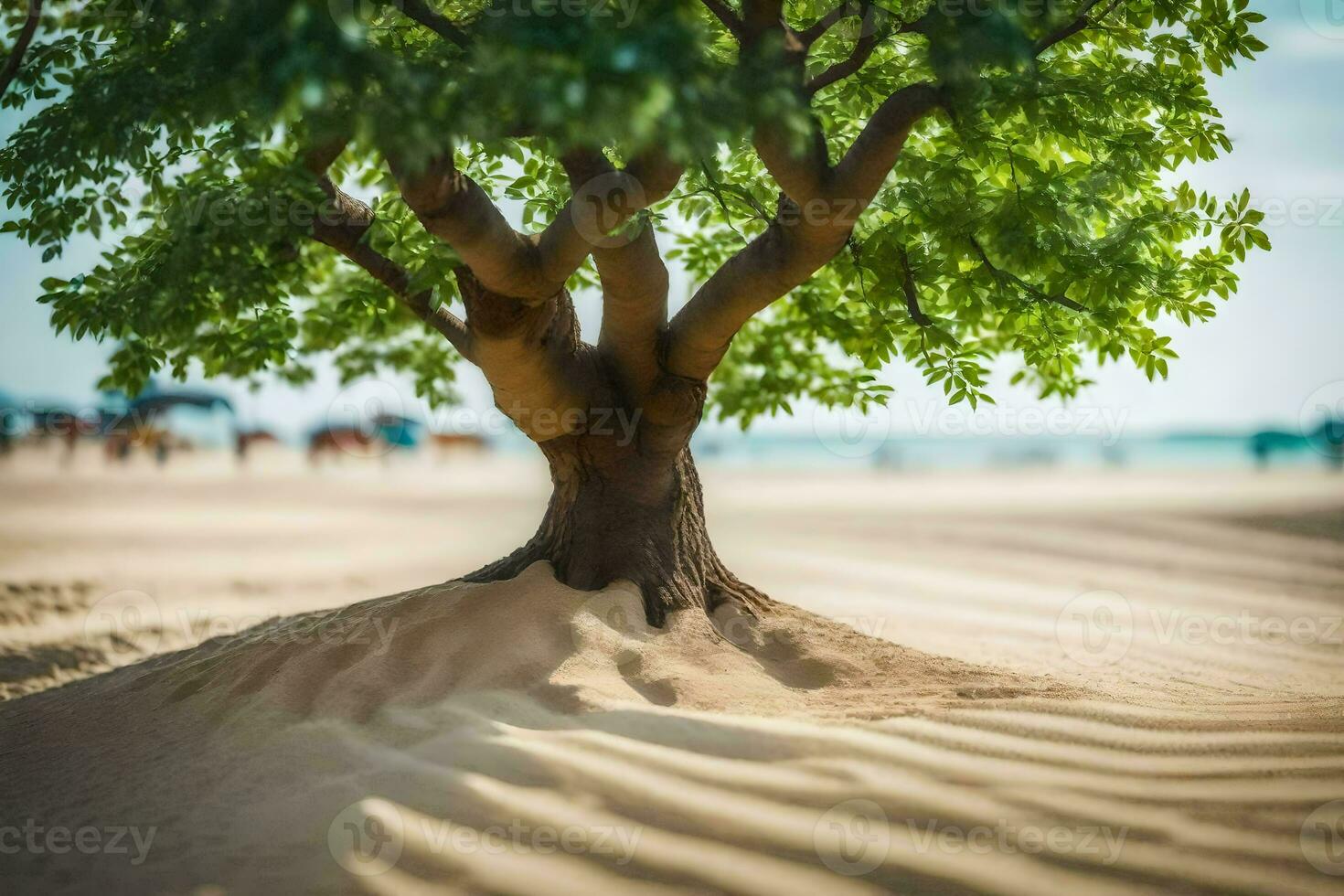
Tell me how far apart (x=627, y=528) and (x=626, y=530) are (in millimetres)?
11

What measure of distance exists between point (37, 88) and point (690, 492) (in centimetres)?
363

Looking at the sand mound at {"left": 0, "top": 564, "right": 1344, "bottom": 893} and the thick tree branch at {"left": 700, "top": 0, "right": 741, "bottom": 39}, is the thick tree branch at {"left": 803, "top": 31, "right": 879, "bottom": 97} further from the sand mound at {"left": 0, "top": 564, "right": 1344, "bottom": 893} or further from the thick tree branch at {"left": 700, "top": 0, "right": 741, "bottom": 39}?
the sand mound at {"left": 0, "top": 564, "right": 1344, "bottom": 893}

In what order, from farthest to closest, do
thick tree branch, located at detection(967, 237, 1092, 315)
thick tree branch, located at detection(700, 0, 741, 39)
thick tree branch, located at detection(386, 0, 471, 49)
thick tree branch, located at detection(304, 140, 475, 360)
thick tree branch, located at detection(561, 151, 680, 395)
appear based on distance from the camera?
thick tree branch, located at detection(967, 237, 1092, 315), thick tree branch, located at detection(304, 140, 475, 360), thick tree branch, located at detection(561, 151, 680, 395), thick tree branch, located at detection(700, 0, 741, 39), thick tree branch, located at detection(386, 0, 471, 49)

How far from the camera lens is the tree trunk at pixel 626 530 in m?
5.02

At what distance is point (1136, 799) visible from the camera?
310 centimetres

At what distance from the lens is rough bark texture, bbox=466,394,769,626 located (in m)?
5.02

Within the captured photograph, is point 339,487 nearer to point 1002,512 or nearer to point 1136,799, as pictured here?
point 1002,512

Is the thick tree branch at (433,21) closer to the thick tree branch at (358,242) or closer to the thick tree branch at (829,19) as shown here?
the thick tree branch at (358,242)

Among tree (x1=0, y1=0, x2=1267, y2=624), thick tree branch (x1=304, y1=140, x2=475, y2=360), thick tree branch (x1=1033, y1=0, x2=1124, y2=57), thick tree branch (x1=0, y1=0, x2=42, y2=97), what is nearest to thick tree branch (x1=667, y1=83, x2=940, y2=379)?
tree (x1=0, y1=0, x2=1267, y2=624)

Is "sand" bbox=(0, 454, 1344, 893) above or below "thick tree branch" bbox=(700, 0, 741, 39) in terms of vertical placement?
below

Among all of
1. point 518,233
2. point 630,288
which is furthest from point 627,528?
point 518,233

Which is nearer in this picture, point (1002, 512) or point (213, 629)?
point (213, 629)

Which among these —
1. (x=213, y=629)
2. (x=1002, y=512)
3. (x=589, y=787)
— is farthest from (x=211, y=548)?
(x=1002, y=512)

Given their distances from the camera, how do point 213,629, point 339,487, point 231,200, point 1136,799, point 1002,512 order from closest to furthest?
point 1136,799 < point 231,200 < point 213,629 < point 1002,512 < point 339,487
